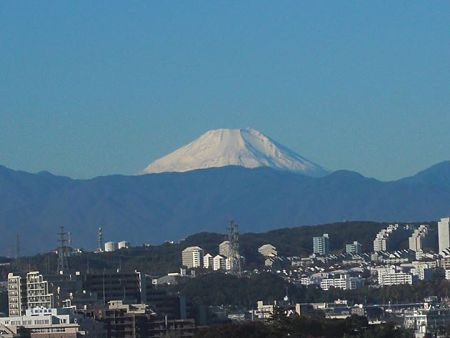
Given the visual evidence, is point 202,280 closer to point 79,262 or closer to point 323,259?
point 79,262

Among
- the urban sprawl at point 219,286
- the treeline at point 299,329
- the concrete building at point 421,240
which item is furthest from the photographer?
the concrete building at point 421,240

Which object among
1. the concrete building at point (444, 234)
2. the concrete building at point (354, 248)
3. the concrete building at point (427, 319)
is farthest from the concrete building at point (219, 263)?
the concrete building at point (427, 319)

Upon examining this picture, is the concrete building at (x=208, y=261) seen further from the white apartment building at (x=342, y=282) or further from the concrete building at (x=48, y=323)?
the concrete building at (x=48, y=323)

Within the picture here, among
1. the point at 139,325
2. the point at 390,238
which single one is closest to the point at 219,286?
the point at 139,325

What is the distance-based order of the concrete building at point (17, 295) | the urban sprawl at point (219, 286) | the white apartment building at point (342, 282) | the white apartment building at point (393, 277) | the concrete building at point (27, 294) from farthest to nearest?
1. the white apartment building at point (393, 277)
2. the white apartment building at point (342, 282)
3. the concrete building at point (17, 295)
4. the concrete building at point (27, 294)
5. the urban sprawl at point (219, 286)

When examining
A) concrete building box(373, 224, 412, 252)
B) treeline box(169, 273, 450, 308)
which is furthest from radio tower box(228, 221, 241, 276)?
concrete building box(373, 224, 412, 252)

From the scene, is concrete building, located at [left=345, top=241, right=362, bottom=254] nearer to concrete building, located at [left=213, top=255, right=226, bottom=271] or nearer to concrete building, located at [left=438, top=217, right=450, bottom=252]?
concrete building, located at [left=438, top=217, right=450, bottom=252]

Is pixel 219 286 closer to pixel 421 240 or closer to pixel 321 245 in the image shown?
pixel 321 245
